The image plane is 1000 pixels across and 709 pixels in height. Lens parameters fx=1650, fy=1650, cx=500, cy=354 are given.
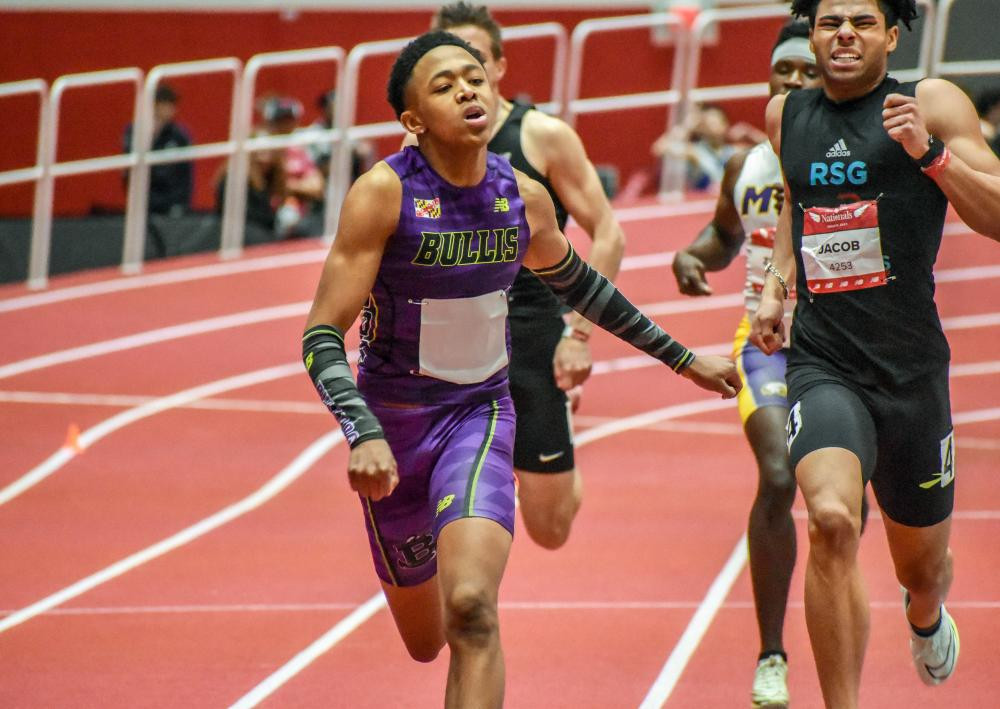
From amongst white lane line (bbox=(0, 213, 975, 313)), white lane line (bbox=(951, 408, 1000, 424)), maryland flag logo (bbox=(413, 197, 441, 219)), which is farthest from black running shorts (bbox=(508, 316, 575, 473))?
white lane line (bbox=(0, 213, 975, 313))

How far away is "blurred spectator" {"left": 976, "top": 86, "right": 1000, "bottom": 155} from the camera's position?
565 inches

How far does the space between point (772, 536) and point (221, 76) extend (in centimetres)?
1653

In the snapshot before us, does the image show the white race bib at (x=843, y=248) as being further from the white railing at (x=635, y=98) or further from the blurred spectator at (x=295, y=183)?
the blurred spectator at (x=295, y=183)

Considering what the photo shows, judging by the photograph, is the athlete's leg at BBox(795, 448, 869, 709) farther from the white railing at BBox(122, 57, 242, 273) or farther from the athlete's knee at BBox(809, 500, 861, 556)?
the white railing at BBox(122, 57, 242, 273)

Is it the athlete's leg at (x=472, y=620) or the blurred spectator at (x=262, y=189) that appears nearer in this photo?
the athlete's leg at (x=472, y=620)

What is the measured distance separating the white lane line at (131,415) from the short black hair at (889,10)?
6.07 metres

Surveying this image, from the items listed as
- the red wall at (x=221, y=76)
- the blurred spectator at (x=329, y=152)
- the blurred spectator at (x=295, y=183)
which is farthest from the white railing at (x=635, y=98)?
the red wall at (x=221, y=76)

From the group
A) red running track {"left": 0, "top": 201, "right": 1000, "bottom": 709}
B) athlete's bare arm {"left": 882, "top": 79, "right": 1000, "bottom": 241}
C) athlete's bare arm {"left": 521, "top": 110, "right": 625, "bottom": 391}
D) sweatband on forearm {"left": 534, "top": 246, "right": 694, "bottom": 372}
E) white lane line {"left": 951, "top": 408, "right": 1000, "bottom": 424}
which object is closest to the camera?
athlete's bare arm {"left": 882, "top": 79, "right": 1000, "bottom": 241}

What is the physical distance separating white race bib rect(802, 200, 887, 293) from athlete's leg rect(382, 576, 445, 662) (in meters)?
1.57

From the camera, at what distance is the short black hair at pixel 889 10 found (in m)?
5.14

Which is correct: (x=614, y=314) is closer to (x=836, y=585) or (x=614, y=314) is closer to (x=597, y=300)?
(x=597, y=300)

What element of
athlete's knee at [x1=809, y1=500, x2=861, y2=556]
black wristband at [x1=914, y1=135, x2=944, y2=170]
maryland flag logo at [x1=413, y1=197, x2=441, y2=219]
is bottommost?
athlete's knee at [x1=809, y1=500, x2=861, y2=556]

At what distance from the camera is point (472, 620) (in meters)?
4.41

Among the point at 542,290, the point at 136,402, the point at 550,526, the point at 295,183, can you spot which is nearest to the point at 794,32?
the point at 542,290
